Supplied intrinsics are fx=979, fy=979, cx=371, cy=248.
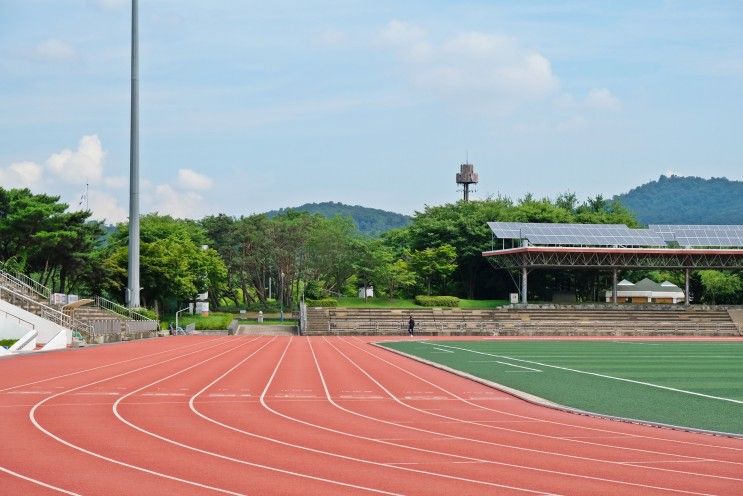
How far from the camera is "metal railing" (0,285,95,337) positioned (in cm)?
4691

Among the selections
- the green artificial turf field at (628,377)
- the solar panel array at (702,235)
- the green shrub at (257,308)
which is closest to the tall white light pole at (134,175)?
the green artificial turf field at (628,377)

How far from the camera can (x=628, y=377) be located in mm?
27359

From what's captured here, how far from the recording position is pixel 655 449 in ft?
43.2

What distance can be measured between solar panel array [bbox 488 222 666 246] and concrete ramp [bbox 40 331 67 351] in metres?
43.0

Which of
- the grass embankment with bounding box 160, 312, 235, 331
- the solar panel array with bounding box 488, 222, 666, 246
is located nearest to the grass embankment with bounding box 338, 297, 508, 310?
the solar panel array with bounding box 488, 222, 666, 246

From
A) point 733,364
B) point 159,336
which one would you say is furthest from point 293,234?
point 733,364

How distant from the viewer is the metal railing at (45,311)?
1847 inches

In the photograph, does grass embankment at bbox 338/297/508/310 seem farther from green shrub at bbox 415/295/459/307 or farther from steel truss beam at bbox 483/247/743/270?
steel truss beam at bbox 483/247/743/270

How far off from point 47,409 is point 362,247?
74614 mm

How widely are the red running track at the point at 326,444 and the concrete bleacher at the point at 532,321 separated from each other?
142ft

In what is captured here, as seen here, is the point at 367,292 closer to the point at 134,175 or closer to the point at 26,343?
the point at 134,175

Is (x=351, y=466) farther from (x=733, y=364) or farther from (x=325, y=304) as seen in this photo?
(x=325, y=304)

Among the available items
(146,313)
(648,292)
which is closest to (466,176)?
(648,292)

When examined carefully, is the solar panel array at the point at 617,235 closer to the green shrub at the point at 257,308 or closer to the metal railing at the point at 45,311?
the green shrub at the point at 257,308
